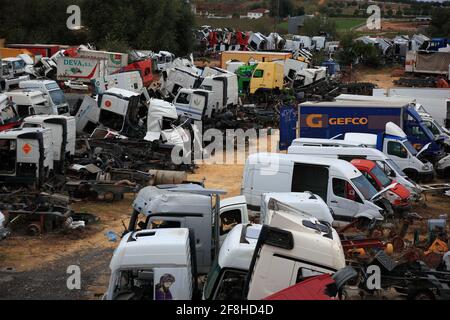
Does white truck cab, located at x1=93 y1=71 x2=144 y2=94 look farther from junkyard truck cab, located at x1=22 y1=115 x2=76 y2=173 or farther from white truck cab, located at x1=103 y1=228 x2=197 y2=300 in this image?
white truck cab, located at x1=103 y1=228 x2=197 y2=300

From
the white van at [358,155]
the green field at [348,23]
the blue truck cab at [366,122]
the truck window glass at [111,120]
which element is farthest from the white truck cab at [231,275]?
the green field at [348,23]

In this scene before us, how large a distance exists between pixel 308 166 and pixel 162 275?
728cm

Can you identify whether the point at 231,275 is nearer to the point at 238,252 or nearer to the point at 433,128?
the point at 238,252

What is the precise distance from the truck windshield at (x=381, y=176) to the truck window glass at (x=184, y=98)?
12.3 m

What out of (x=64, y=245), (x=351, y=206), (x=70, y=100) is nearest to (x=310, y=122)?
(x=351, y=206)

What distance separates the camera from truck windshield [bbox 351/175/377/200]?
14.6m

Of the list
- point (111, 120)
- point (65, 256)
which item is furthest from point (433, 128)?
point (65, 256)

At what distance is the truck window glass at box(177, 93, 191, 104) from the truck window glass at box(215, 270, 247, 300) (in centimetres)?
1901

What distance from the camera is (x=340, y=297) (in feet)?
25.1

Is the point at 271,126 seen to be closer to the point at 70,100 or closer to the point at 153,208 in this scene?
the point at 70,100

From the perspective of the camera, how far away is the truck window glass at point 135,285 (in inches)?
324

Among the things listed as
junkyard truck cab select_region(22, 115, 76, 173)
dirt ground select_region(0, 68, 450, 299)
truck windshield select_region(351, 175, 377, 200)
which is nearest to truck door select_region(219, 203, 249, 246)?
dirt ground select_region(0, 68, 450, 299)

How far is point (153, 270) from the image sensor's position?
318 inches

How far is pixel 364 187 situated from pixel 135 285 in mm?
7590
